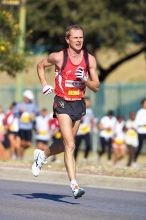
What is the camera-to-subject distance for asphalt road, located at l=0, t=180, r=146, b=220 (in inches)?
416

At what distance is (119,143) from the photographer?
25.6 metres

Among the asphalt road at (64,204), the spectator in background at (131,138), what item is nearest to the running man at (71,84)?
the asphalt road at (64,204)

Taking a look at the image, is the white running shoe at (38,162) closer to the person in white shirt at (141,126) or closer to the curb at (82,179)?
the curb at (82,179)

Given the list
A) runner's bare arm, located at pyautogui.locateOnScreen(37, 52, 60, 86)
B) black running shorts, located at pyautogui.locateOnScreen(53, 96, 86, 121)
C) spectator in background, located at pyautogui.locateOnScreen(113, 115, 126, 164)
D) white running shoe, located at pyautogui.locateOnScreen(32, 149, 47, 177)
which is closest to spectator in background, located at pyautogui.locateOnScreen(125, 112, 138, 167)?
spectator in background, located at pyautogui.locateOnScreen(113, 115, 126, 164)

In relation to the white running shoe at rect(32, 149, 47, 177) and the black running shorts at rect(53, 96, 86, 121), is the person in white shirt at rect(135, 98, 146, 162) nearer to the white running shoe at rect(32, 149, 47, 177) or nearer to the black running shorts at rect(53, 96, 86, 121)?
the white running shoe at rect(32, 149, 47, 177)

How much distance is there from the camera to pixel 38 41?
3966 cm

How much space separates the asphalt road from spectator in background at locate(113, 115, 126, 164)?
10.3m

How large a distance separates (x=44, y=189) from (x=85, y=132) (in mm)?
10958

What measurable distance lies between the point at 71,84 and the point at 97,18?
24.8 m

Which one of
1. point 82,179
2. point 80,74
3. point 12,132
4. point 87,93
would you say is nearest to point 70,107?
point 80,74

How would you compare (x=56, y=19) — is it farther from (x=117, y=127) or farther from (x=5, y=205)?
(x=5, y=205)

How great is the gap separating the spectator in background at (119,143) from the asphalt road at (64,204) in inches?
404

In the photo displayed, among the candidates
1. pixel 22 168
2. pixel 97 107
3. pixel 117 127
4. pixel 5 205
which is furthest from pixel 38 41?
pixel 5 205

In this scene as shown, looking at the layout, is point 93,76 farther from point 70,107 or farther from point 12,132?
point 12,132
